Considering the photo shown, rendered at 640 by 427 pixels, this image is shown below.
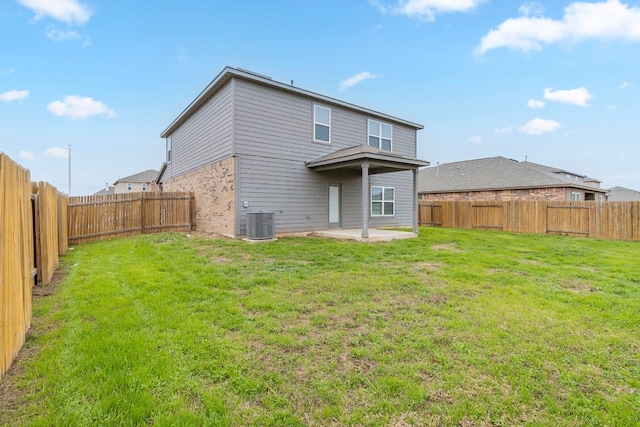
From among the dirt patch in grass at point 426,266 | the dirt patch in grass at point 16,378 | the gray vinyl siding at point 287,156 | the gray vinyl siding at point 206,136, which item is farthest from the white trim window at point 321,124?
the dirt patch in grass at point 16,378

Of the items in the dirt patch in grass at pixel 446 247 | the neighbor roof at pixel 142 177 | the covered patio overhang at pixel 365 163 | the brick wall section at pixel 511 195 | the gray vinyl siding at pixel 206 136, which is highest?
the neighbor roof at pixel 142 177

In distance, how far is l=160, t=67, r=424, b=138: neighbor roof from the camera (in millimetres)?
9883

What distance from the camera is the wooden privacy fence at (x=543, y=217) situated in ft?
39.5

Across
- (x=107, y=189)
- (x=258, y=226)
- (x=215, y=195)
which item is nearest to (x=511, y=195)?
(x=258, y=226)

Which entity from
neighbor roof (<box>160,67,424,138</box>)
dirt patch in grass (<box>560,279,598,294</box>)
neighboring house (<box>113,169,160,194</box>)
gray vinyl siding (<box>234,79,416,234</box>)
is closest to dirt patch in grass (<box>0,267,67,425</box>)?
dirt patch in grass (<box>560,279,598,294</box>)

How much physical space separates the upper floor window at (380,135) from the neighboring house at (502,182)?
10.0 meters

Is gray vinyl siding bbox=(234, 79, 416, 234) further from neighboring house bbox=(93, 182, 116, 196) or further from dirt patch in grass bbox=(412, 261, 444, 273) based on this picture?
neighboring house bbox=(93, 182, 116, 196)

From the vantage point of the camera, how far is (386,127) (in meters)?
14.4

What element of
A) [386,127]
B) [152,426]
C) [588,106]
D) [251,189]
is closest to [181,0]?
[251,189]

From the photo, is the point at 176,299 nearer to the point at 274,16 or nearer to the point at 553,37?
the point at 274,16

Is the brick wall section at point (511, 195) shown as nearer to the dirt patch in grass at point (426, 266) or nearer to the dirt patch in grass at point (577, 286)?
the dirt patch in grass at point (577, 286)

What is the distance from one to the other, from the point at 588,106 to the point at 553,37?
750 cm

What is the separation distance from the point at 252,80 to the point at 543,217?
14.0m

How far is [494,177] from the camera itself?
21.1m
